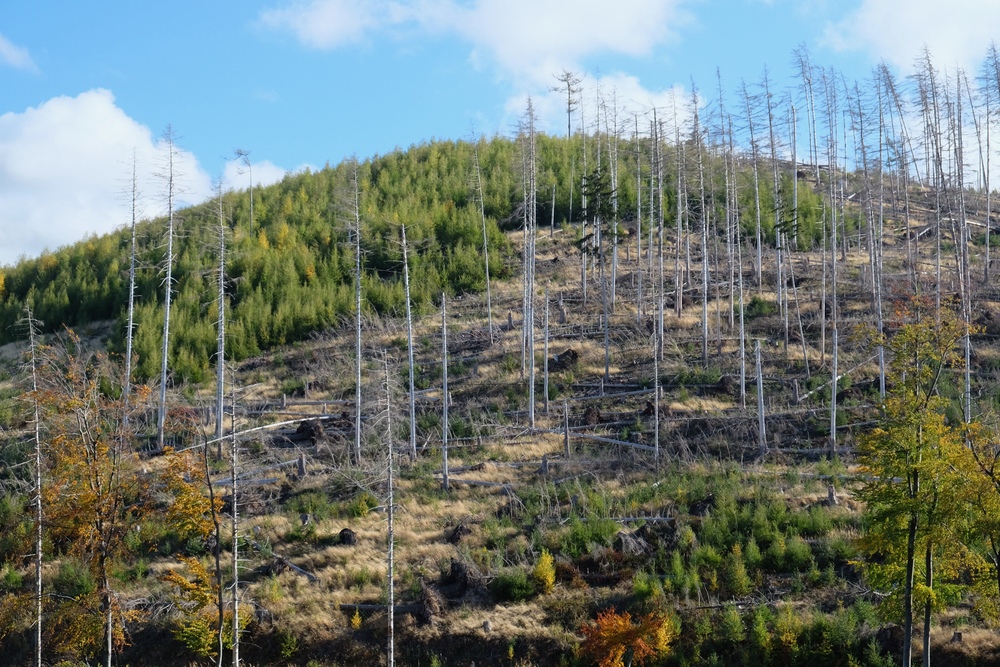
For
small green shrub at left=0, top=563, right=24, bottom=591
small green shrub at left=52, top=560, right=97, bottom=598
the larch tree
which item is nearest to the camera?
the larch tree

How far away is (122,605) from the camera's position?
22.4 m

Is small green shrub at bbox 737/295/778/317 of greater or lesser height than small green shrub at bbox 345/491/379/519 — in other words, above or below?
above

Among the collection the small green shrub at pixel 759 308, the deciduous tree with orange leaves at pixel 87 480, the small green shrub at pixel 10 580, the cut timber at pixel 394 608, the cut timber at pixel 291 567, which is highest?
the small green shrub at pixel 759 308

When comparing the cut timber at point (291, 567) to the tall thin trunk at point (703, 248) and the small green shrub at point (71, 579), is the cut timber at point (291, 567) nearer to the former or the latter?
the small green shrub at point (71, 579)

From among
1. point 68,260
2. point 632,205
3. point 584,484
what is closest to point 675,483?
point 584,484

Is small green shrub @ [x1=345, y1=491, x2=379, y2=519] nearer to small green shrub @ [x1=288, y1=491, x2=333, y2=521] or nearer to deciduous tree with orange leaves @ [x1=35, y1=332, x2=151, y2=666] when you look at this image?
small green shrub @ [x1=288, y1=491, x2=333, y2=521]

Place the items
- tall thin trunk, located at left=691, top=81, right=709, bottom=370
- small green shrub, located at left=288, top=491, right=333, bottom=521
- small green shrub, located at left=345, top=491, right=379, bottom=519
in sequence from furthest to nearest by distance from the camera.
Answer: tall thin trunk, located at left=691, top=81, right=709, bottom=370 < small green shrub, located at left=345, top=491, right=379, bottom=519 < small green shrub, located at left=288, top=491, right=333, bottom=521

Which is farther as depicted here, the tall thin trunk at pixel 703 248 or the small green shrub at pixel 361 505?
the tall thin trunk at pixel 703 248

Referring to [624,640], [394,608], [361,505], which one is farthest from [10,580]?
[624,640]

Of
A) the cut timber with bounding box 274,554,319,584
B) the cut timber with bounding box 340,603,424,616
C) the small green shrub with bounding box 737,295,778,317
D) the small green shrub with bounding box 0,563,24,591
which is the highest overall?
the small green shrub with bounding box 737,295,778,317

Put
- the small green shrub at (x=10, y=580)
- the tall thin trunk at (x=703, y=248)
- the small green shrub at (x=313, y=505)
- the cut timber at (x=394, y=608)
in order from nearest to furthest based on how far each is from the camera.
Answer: the cut timber at (x=394, y=608) → the small green shrub at (x=10, y=580) → the small green shrub at (x=313, y=505) → the tall thin trunk at (x=703, y=248)

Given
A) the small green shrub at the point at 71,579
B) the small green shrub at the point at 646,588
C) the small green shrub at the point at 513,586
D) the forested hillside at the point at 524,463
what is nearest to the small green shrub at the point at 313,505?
the forested hillside at the point at 524,463

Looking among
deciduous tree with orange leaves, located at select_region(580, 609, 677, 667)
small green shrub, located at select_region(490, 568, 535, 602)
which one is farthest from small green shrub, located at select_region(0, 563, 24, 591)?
deciduous tree with orange leaves, located at select_region(580, 609, 677, 667)

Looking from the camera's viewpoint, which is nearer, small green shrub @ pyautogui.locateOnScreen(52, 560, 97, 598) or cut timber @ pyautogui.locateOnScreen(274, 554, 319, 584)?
cut timber @ pyautogui.locateOnScreen(274, 554, 319, 584)
